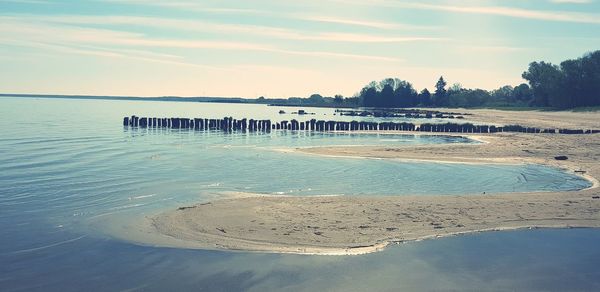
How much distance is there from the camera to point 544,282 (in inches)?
383

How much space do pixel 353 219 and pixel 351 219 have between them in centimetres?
5

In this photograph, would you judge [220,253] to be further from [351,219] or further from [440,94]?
[440,94]

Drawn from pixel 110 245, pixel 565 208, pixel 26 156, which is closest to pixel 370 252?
pixel 110 245

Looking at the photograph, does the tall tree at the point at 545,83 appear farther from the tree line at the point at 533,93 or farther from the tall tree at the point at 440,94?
the tall tree at the point at 440,94

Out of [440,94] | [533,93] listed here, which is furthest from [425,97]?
[533,93]

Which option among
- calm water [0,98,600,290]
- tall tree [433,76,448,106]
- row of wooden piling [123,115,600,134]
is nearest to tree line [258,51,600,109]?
tall tree [433,76,448,106]

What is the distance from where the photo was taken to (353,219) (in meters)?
14.1

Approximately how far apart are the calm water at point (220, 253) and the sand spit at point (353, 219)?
26.9 inches

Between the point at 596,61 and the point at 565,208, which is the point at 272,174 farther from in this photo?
the point at 596,61

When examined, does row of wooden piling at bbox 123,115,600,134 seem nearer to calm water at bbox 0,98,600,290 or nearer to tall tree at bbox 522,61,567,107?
calm water at bbox 0,98,600,290

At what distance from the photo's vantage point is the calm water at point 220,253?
32.2ft

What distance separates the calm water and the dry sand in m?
0.75

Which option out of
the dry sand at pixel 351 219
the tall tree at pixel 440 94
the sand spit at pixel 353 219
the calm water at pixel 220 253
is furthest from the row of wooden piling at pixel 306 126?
the tall tree at pixel 440 94

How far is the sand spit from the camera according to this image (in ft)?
39.8
